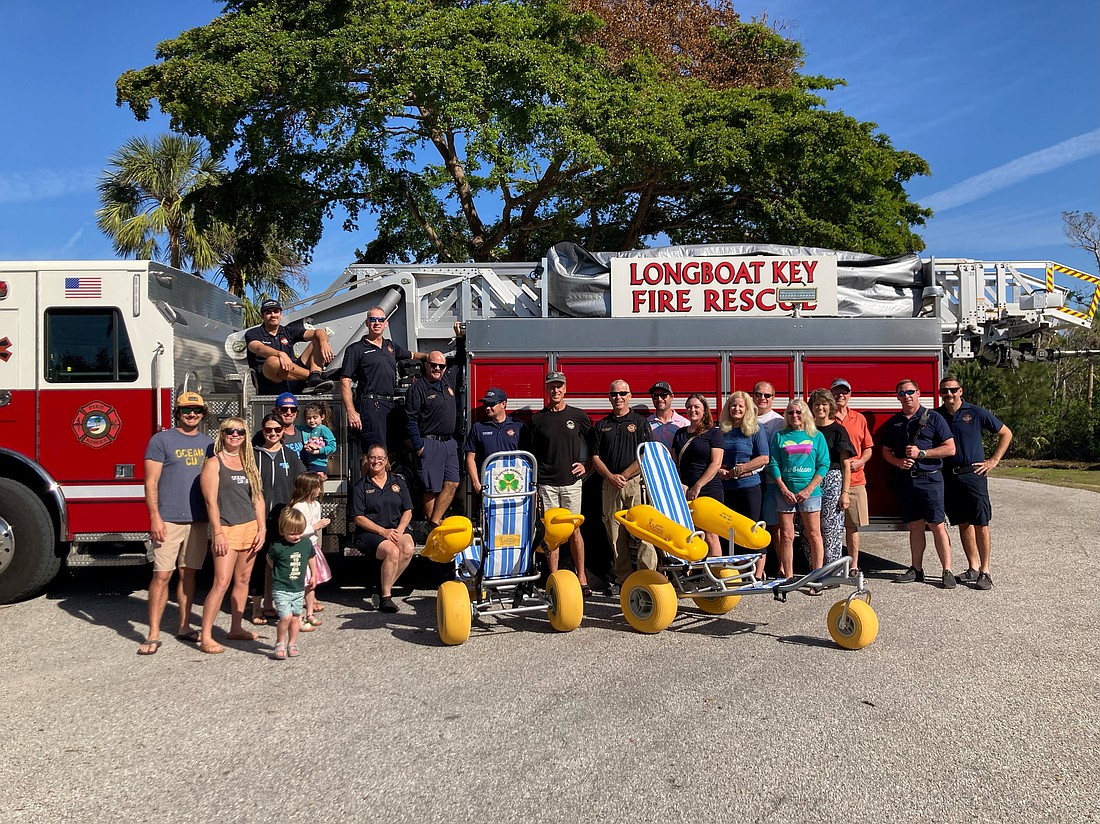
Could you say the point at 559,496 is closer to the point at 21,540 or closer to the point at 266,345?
the point at 266,345

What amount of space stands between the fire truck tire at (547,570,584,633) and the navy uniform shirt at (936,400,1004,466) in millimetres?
3692

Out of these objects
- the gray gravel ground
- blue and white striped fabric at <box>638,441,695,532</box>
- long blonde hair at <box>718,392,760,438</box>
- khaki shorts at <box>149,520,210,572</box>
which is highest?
long blonde hair at <box>718,392,760,438</box>

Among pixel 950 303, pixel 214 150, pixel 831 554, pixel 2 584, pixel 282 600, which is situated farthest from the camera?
pixel 214 150

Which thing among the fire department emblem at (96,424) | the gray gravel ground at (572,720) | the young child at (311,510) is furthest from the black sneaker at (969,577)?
the fire department emblem at (96,424)

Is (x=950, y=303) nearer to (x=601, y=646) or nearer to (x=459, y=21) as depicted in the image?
(x=601, y=646)

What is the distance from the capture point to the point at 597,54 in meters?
14.6

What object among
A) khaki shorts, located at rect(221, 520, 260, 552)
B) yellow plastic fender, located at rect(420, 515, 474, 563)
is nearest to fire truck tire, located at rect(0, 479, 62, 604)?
khaki shorts, located at rect(221, 520, 260, 552)

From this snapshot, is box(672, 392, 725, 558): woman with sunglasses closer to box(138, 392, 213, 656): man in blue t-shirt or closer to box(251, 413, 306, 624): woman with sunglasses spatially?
box(251, 413, 306, 624): woman with sunglasses

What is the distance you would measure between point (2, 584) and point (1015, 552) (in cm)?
953

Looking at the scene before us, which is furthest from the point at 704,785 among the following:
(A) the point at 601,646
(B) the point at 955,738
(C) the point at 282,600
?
(C) the point at 282,600

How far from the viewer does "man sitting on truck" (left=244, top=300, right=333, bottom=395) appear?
7223 millimetres

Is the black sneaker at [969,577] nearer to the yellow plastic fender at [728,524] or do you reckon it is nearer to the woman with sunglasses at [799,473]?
the woman with sunglasses at [799,473]

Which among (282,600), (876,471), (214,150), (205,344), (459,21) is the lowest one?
(282,600)

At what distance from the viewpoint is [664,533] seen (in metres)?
5.64
